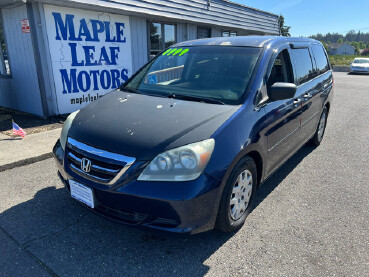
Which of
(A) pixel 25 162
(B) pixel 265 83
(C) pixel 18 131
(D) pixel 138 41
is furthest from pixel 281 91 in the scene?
(D) pixel 138 41

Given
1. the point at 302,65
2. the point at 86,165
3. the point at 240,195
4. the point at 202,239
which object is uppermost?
the point at 302,65

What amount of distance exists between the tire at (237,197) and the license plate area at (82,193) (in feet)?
3.47

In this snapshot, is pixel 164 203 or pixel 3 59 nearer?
pixel 164 203

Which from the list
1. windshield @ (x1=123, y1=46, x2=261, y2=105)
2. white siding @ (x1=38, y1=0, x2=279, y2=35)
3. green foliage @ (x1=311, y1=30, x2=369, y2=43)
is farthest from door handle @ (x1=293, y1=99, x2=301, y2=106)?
green foliage @ (x1=311, y1=30, x2=369, y2=43)

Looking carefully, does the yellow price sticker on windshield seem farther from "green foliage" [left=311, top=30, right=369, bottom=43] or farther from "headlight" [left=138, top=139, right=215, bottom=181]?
"green foliage" [left=311, top=30, right=369, bottom=43]

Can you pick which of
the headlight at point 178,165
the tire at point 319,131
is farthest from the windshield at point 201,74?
the tire at point 319,131

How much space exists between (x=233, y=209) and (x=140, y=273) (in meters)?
0.96

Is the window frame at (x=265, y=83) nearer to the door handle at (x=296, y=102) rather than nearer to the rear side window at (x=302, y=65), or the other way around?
the rear side window at (x=302, y=65)

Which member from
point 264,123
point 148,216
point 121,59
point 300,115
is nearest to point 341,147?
point 300,115

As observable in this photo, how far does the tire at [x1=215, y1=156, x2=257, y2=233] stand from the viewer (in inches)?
93.7

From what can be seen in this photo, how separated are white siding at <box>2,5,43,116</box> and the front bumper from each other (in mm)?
5429

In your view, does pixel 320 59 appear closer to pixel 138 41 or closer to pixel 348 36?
pixel 138 41

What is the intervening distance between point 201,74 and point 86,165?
1633mm

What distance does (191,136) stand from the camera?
7.38ft
